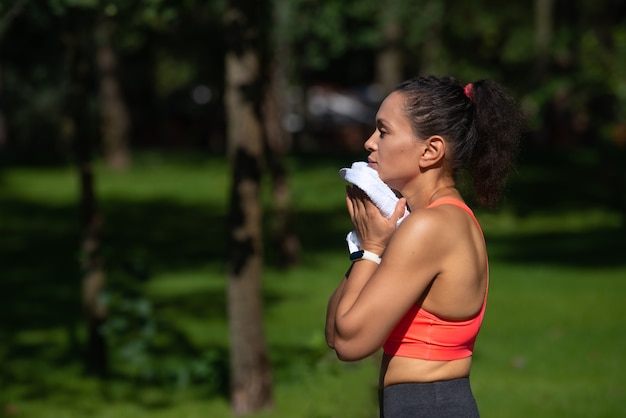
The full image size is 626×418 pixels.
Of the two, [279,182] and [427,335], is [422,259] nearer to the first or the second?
[427,335]

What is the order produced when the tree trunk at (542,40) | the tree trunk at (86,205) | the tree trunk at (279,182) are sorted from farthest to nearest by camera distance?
the tree trunk at (542,40), the tree trunk at (279,182), the tree trunk at (86,205)

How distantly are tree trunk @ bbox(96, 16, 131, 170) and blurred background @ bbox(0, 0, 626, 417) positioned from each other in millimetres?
65

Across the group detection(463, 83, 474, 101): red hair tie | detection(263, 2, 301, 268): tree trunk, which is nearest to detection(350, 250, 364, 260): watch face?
detection(463, 83, 474, 101): red hair tie

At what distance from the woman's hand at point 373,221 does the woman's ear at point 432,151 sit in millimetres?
121

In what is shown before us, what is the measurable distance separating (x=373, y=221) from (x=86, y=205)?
654 centimetres

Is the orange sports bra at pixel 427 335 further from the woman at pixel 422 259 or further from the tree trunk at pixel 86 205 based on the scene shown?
the tree trunk at pixel 86 205

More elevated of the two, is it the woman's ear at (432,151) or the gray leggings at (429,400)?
the woman's ear at (432,151)

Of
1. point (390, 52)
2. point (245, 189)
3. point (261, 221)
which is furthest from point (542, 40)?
point (245, 189)

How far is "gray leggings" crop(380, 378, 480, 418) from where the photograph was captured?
2701 mm

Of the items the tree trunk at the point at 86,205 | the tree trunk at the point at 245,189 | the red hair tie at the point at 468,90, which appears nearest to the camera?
the red hair tie at the point at 468,90

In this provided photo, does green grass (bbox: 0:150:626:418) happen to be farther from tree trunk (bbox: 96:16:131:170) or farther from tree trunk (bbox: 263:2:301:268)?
tree trunk (bbox: 96:16:131:170)

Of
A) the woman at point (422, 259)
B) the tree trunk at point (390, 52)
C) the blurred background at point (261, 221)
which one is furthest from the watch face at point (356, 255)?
the tree trunk at point (390, 52)

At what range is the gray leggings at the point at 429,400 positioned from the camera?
106 inches

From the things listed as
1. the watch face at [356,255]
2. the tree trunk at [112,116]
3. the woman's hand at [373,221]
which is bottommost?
the tree trunk at [112,116]
